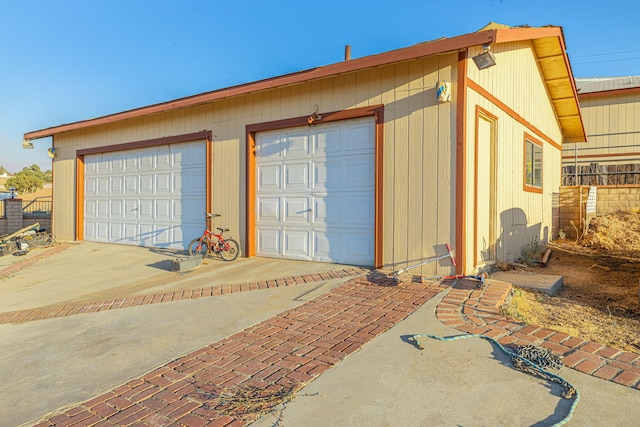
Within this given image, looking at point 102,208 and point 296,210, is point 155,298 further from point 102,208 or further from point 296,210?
point 102,208

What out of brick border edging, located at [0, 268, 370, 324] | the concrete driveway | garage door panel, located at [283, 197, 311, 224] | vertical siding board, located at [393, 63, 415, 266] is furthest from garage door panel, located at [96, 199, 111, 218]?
vertical siding board, located at [393, 63, 415, 266]

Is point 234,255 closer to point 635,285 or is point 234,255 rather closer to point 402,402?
point 402,402

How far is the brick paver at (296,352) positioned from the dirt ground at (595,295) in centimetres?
34

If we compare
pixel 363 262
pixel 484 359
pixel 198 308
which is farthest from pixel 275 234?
pixel 484 359

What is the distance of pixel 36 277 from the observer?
729cm

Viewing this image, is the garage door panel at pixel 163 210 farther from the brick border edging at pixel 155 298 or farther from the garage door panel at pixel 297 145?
the brick border edging at pixel 155 298

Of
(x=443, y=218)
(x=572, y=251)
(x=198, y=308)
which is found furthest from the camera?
(x=572, y=251)

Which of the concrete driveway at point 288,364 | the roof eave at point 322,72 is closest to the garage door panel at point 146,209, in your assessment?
the roof eave at point 322,72

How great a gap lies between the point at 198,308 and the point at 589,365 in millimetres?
3848

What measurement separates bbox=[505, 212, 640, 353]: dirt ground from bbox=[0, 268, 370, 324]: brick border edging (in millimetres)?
2311

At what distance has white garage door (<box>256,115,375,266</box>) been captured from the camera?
21.0 ft

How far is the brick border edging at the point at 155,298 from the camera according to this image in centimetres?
496

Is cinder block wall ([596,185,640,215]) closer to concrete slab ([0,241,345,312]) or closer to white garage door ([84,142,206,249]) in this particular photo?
concrete slab ([0,241,345,312])

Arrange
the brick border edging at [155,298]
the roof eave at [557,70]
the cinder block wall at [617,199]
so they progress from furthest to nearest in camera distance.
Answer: the cinder block wall at [617,199], the roof eave at [557,70], the brick border edging at [155,298]
